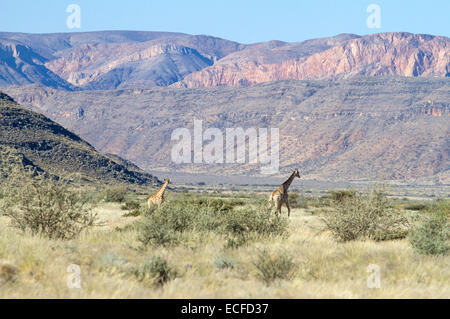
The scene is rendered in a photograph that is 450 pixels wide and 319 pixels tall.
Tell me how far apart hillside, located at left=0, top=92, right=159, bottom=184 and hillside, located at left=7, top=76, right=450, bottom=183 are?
54.4m

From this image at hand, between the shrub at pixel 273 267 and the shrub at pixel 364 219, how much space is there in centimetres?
562

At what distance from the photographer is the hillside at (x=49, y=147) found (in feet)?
228

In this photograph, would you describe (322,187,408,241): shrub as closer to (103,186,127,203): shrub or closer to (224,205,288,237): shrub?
(224,205,288,237): shrub

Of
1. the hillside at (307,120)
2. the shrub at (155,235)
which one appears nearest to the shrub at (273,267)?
the shrub at (155,235)

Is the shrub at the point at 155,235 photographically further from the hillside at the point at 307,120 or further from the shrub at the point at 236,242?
the hillside at the point at 307,120

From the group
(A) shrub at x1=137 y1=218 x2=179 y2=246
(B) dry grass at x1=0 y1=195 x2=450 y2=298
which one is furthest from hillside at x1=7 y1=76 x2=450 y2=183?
(B) dry grass at x1=0 y1=195 x2=450 y2=298

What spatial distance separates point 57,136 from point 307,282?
2904 inches

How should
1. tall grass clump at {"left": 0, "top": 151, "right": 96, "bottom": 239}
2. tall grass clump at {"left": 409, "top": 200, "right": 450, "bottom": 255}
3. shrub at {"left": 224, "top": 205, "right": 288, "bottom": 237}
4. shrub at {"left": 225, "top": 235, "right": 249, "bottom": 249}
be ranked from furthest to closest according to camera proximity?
shrub at {"left": 224, "top": 205, "right": 288, "bottom": 237} → tall grass clump at {"left": 0, "top": 151, "right": 96, "bottom": 239} → shrub at {"left": 225, "top": 235, "right": 249, "bottom": 249} → tall grass clump at {"left": 409, "top": 200, "right": 450, "bottom": 255}

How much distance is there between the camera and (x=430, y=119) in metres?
135

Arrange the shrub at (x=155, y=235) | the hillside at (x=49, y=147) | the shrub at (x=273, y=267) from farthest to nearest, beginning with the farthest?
the hillside at (x=49, y=147) < the shrub at (x=155, y=235) < the shrub at (x=273, y=267)

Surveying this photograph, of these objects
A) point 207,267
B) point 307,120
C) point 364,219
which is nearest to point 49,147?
point 364,219

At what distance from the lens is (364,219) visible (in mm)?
16078

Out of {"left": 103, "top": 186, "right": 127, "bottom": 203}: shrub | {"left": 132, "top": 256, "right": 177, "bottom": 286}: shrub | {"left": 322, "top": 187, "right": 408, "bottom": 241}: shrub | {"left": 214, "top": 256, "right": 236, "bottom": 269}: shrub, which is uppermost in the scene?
{"left": 132, "top": 256, "right": 177, "bottom": 286}: shrub

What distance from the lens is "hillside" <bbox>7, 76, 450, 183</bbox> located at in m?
124
